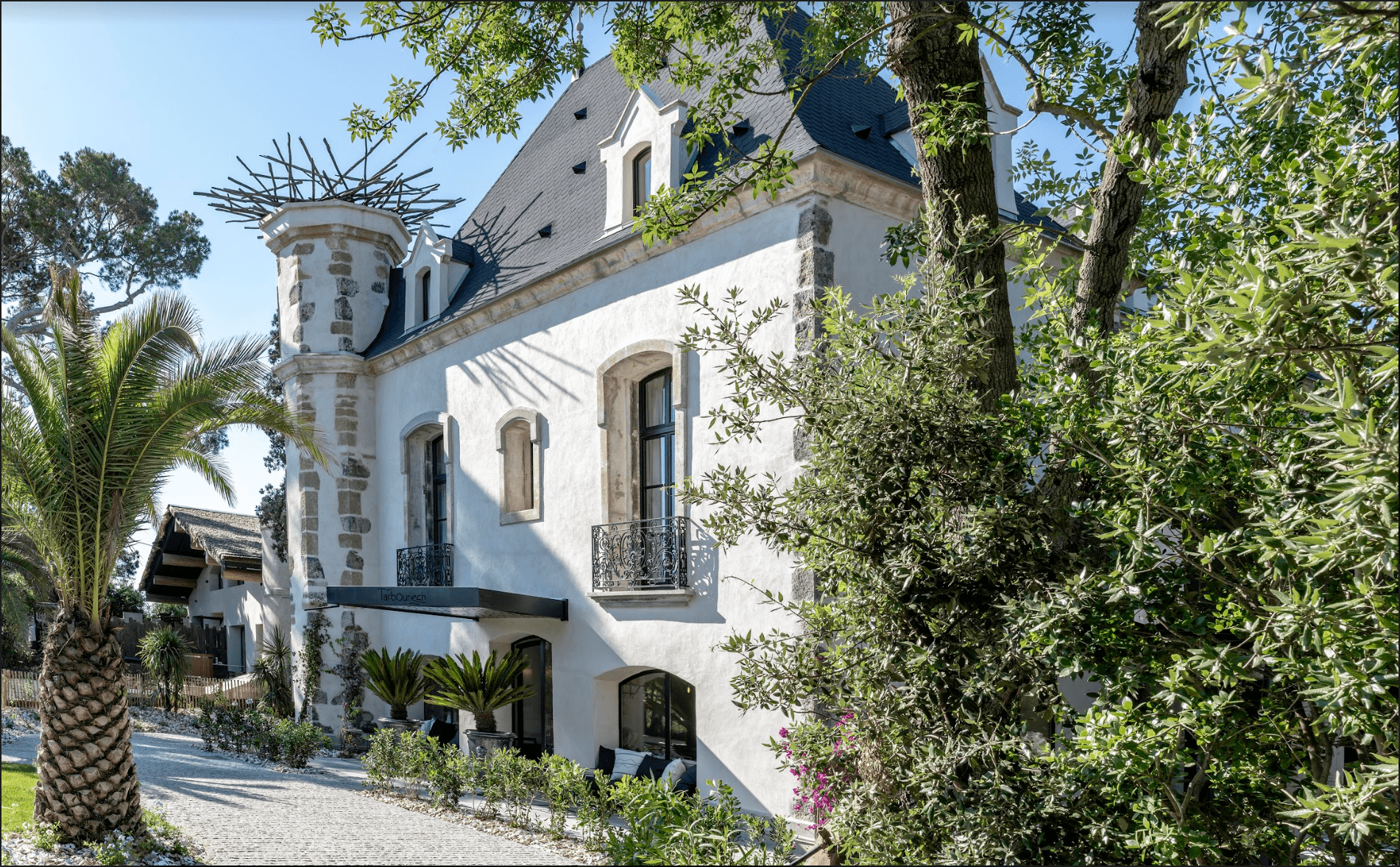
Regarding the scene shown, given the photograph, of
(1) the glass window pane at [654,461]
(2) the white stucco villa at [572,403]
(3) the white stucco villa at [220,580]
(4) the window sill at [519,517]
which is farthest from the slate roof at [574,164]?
(3) the white stucco villa at [220,580]

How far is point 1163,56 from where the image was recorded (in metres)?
5.74

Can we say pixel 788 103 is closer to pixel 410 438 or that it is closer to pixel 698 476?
pixel 698 476

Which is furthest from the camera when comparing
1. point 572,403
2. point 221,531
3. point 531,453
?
point 221,531

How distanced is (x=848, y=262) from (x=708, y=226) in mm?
1699

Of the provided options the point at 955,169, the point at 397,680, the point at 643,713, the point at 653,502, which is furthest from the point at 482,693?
the point at 955,169

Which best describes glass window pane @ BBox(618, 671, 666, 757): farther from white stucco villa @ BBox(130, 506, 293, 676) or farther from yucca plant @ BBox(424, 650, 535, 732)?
white stucco villa @ BBox(130, 506, 293, 676)

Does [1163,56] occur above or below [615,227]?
below

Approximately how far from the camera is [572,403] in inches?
512

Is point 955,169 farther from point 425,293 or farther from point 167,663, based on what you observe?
point 167,663

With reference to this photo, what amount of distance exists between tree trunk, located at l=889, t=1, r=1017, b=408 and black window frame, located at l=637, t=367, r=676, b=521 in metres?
6.28

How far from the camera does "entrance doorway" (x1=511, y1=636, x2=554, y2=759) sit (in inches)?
544

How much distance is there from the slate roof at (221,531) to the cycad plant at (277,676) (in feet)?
16.6

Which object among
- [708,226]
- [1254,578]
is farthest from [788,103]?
[1254,578]

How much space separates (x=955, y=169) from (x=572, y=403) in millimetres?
7664
